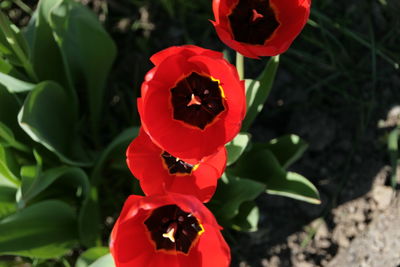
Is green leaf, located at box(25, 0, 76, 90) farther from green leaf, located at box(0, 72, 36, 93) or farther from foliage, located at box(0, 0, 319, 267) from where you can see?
green leaf, located at box(0, 72, 36, 93)

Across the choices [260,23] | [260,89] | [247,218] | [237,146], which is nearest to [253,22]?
[260,23]

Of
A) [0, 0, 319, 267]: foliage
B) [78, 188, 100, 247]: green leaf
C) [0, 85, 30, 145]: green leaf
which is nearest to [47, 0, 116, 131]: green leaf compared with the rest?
[0, 0, 319, 267]: foliage

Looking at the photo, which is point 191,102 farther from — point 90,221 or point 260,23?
point 90,221

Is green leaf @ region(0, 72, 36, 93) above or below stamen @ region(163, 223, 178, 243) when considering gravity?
above

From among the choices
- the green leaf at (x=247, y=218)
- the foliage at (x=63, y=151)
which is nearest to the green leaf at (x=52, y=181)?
the foliage at (x=63, y=151)

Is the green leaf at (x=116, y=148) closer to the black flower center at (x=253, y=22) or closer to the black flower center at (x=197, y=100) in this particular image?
the black flower center at (x=197, y=100)

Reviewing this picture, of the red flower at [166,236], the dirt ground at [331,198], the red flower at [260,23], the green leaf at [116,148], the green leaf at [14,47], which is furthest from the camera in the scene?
the dirt ground at [331,198]
